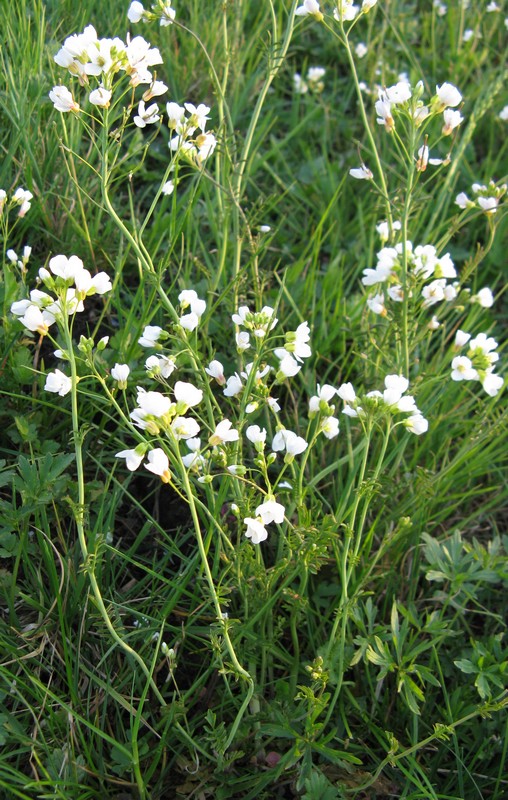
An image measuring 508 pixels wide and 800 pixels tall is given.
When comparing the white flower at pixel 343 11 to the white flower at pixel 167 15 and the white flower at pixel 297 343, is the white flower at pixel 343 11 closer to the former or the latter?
the white flower at pixel 167 15

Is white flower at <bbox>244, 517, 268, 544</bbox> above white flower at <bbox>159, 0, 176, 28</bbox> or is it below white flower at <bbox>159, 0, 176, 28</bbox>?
below

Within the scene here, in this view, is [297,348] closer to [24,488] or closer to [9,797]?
[24,488]

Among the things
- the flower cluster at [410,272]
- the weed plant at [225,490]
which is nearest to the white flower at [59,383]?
the weed plant at [225,490]

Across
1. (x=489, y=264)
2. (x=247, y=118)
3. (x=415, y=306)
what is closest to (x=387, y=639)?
(x=415, y=306)

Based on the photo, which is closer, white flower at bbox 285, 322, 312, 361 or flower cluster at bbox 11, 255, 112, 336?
flower cluster at bbox 11, 255, 112, 336

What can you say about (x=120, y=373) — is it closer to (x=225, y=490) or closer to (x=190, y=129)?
(x=225, y=490)

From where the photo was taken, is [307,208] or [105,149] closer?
[105,149]

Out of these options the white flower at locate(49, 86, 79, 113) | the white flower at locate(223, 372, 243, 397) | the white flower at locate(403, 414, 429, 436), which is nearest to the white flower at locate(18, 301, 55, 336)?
the white flower at locate(223, 372, 243, 397)

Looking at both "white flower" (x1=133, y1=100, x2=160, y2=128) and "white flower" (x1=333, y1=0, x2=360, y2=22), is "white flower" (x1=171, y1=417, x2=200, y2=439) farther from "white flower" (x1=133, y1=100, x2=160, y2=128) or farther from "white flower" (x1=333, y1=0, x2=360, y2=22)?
"white flower" (x1=333, y1=0, x2=360, y2=22)
